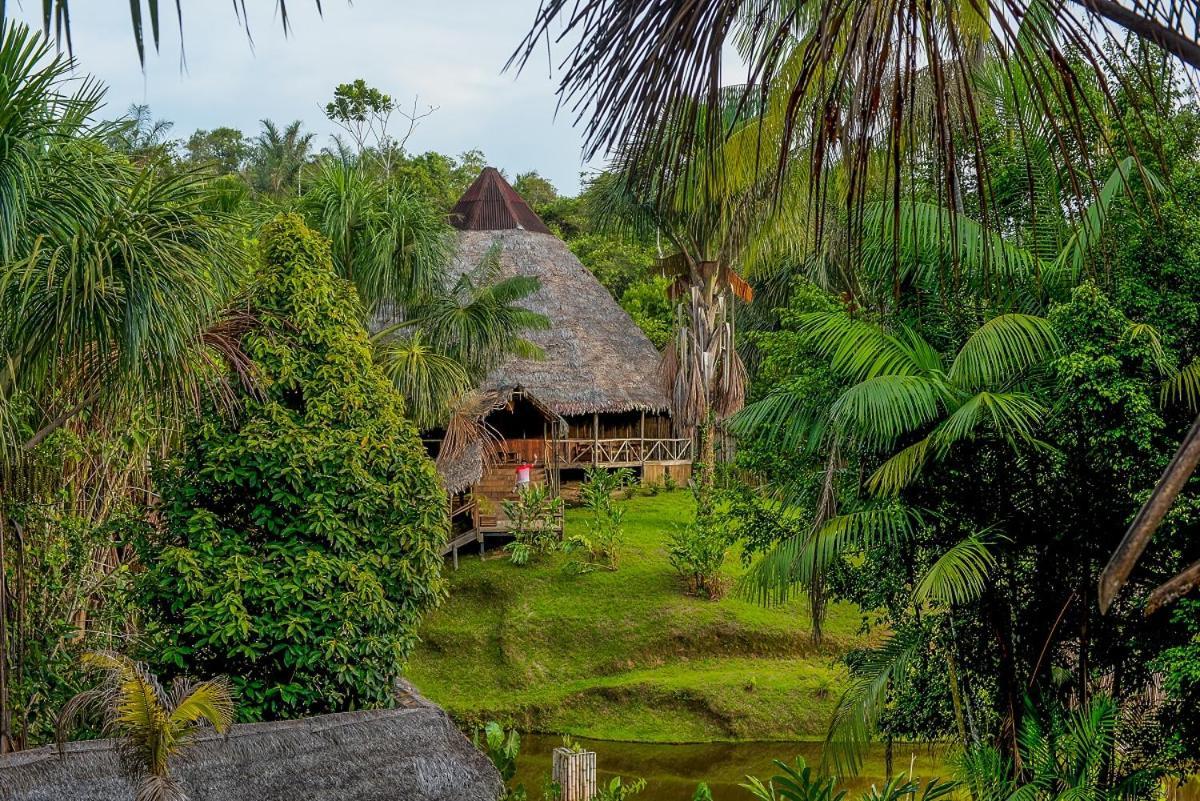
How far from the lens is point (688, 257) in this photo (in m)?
16.6

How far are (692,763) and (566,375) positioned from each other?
9.97 m

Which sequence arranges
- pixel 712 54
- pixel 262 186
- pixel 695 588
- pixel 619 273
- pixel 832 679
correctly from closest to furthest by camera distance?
1. pixel 712 54
2. pixel 832 679
3. pixel 695 588
4. pixel 619 273
5. pixel 262 186

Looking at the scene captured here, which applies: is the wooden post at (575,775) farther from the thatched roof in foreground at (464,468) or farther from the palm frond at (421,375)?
the thatched roof in foreground at (464,468)

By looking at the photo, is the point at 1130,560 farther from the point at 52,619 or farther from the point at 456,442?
the point at 456,442

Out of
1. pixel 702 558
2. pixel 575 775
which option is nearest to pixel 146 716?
pixel 575 775

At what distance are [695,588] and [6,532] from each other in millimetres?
9077

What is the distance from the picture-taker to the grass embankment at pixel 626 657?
12.6 m

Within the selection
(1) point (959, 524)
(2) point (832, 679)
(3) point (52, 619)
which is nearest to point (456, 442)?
(2) point (832, 679)

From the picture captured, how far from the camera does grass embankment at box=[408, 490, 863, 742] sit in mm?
12555

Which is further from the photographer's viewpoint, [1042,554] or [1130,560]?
[1042,554]

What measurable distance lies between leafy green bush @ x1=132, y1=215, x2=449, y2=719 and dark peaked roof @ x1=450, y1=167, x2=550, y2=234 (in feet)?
52.6

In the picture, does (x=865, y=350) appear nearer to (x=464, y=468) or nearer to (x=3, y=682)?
(x=3, y=682)

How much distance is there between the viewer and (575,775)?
363 inches

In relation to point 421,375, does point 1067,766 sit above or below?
below
